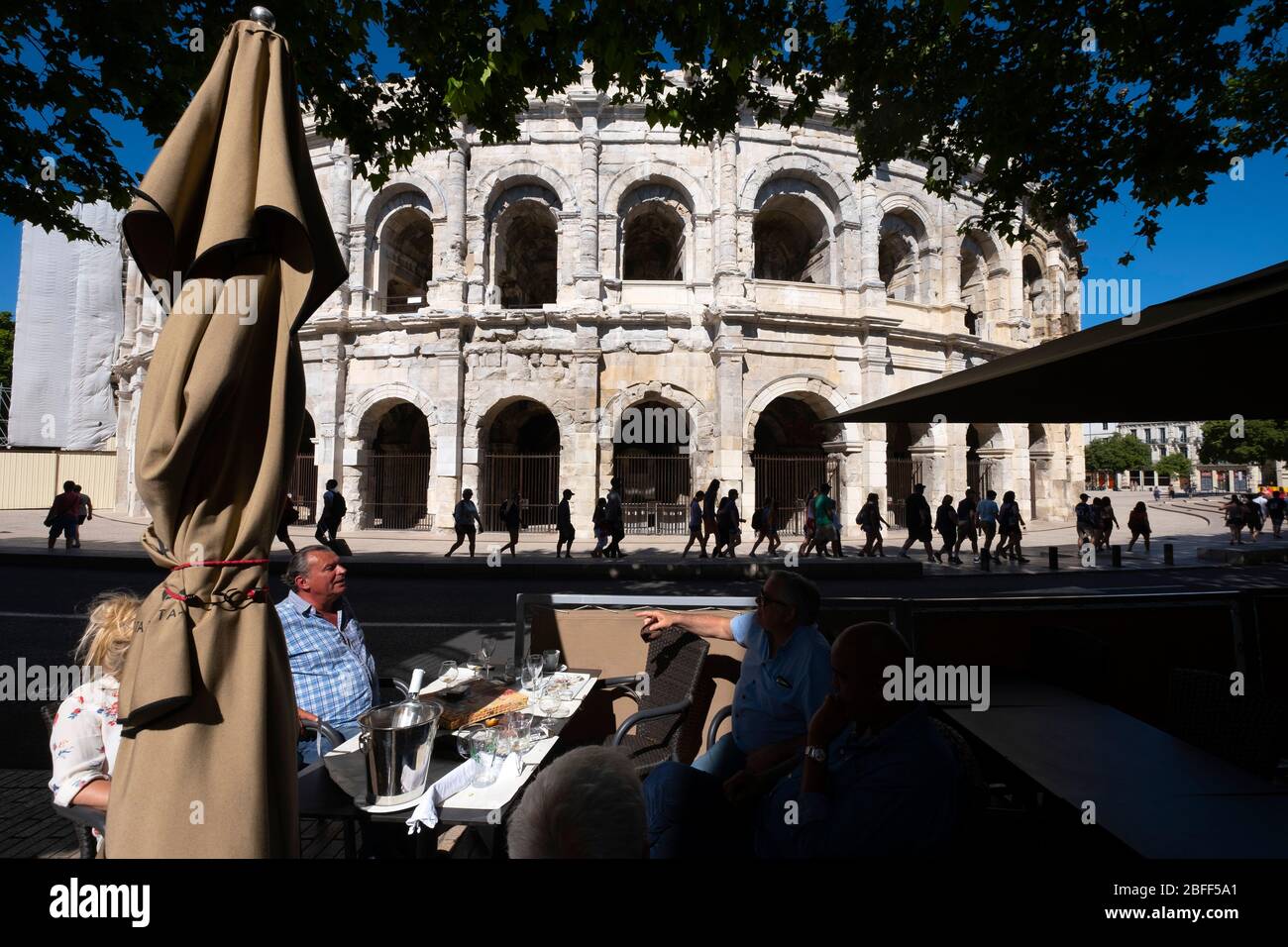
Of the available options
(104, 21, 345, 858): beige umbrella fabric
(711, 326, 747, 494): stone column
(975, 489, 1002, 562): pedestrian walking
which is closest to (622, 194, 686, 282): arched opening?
(711, 326, 747, 494): stone column

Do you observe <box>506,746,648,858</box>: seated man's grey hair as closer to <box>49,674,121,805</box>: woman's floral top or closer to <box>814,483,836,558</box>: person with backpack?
<box>49,674,121,805</box>: woman's floral top

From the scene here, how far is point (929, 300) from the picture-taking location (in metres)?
18.2

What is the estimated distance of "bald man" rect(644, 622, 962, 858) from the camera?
1832 millimetres

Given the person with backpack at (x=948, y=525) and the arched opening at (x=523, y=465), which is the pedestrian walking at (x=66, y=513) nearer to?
the arched opening at (x=523, y=465)

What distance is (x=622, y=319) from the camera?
16.0m

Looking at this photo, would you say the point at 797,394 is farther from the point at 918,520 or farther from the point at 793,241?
the point at 793,241

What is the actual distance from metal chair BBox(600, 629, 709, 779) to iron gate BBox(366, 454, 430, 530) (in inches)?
584

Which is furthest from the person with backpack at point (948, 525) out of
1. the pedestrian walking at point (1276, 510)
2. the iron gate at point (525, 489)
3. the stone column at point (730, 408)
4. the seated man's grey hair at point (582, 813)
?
the pedestrian walking at point (1276, 510)

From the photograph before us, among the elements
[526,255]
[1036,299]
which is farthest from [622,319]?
[1036,299]

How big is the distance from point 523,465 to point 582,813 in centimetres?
1874

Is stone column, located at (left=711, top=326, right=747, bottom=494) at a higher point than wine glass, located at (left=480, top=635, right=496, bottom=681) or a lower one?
higher

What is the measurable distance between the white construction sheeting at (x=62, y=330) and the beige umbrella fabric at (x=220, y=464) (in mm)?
31917
